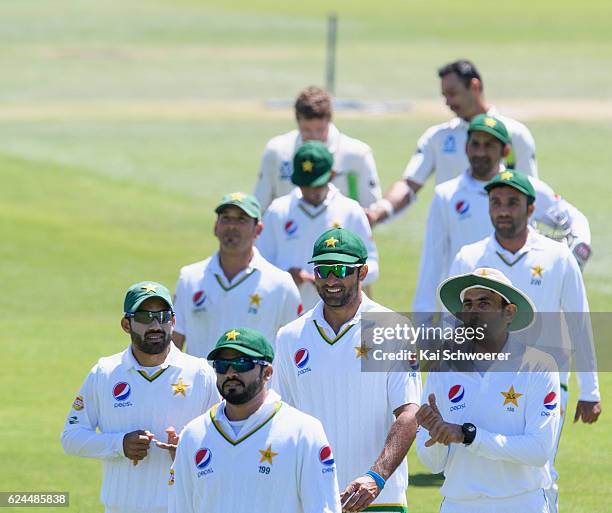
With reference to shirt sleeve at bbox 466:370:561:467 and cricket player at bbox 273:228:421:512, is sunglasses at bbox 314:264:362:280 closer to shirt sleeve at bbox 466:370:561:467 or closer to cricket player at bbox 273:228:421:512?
cricket player at bbox 273:228:421:512

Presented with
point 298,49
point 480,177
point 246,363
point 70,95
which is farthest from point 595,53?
point 246,363

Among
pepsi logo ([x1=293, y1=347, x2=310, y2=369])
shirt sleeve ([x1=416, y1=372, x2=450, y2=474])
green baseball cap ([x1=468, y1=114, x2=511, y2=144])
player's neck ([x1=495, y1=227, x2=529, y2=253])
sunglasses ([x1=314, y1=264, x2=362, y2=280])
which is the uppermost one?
green baseball cap ([x1=468, y1=114, x2=511, y2=144])

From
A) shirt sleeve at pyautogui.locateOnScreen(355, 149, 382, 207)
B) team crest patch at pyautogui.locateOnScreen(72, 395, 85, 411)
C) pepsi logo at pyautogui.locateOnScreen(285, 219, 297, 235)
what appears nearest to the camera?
team crest patch at pyautogui.locateOnScreen(72, 395, 85, 411)

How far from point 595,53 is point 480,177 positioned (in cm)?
5168

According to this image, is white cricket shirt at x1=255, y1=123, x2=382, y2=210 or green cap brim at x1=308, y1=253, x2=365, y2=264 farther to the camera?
white cricket shirt at x1=255, y1=123, x2=382, y2=210

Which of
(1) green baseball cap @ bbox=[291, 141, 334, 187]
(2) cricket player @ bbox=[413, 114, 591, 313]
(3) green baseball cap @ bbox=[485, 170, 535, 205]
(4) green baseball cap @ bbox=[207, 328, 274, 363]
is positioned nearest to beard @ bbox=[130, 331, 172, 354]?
(4) green baseball cap @ bbox=[207, 328, 274, 363]

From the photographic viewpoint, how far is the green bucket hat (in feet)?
24.9

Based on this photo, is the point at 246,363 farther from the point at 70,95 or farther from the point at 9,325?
the point at 70,95

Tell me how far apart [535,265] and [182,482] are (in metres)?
3.51

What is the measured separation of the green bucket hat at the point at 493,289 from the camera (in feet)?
24.9

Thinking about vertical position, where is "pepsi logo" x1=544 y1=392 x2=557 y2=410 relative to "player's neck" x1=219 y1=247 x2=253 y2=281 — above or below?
below

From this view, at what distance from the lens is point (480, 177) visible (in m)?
10.8

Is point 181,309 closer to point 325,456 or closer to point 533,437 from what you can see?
point 533,437

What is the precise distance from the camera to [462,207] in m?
10.8
